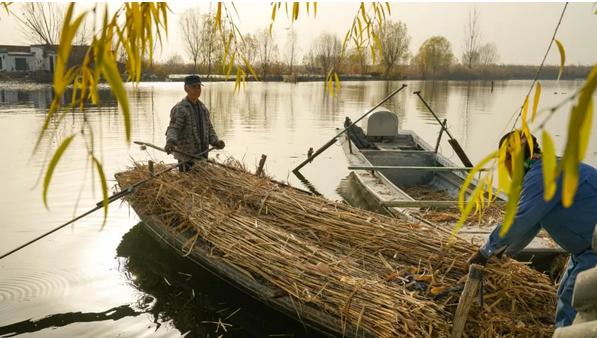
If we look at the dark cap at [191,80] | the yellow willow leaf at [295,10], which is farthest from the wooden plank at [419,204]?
the yellow willow leaf at [295,10]

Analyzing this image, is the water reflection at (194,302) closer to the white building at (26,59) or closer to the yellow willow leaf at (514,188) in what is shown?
the yellow willow leaf at (514,188)

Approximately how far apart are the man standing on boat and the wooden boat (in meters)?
1.14

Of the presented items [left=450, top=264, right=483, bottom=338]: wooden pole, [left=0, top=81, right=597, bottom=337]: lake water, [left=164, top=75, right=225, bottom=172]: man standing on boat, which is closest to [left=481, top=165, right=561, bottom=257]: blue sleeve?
[left=450, top=264, right=483, bottom=338]: wooden pole

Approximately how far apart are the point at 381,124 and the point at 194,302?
8781 mm

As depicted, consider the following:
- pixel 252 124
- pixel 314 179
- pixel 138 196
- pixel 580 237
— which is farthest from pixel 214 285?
pixel 252 124

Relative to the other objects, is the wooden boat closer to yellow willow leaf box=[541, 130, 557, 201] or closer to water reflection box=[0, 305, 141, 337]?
water reflection box=[0, 305, 141, 337]

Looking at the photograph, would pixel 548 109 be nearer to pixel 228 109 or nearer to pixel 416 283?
pixel 416 283

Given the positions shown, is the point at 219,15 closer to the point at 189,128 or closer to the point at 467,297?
the point at 467,297

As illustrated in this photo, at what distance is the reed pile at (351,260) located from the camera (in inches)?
142

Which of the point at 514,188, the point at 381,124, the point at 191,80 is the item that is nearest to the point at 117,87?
the point at 514,188

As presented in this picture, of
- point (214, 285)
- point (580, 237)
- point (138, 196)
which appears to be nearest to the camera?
point (580, 237)

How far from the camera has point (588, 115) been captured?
0.86 m

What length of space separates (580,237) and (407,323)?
53.6 inches

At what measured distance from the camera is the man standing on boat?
6.80 m
